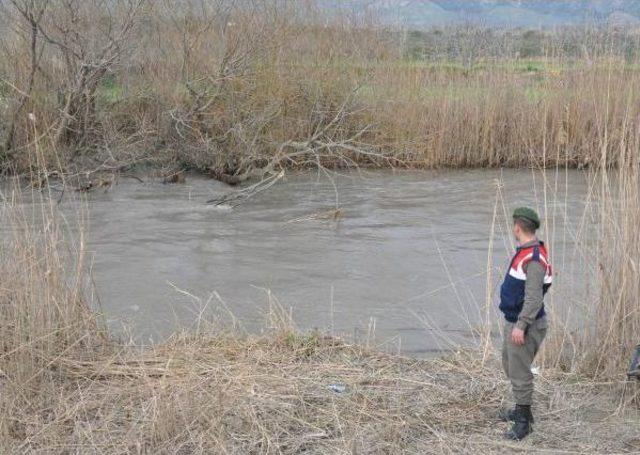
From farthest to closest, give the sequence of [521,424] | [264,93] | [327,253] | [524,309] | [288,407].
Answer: [264,93], [327,253], [288,407], [521,424], [524,309]

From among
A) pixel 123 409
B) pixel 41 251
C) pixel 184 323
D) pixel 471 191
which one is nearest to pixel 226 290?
pixel 184 323

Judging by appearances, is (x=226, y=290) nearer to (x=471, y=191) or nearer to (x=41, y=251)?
(x=41, y=251)

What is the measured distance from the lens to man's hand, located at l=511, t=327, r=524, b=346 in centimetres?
367

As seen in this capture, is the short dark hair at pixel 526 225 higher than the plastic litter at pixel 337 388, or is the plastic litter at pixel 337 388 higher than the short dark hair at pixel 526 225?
the short dark hair at pixel 526 225

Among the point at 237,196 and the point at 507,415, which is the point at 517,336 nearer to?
the point at 507,415

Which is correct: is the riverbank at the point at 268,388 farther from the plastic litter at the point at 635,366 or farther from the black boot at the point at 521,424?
the plastic litter at the point at 635,366

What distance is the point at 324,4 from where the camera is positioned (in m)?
13.5

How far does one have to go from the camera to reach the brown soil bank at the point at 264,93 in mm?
10969

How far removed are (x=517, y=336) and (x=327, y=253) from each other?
5.06 m

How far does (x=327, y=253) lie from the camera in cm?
867

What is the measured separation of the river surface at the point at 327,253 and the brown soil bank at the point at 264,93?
613mm

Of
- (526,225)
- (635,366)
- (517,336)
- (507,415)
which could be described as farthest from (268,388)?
(635,366)

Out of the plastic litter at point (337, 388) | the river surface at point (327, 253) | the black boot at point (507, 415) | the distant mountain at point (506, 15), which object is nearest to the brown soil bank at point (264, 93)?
the distant mountain at point (506, 15)

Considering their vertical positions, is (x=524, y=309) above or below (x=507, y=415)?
above
